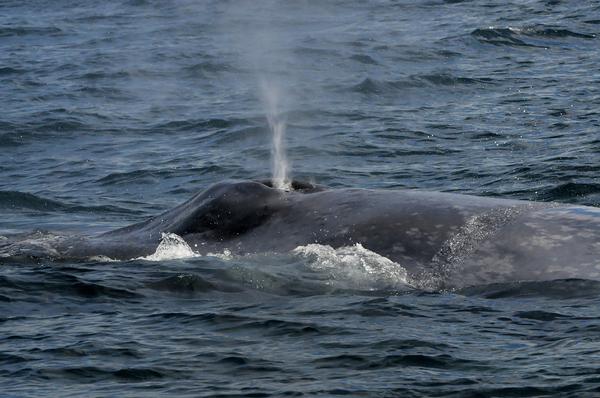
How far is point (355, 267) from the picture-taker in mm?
10531

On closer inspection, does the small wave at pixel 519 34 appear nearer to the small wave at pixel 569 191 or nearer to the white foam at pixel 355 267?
the small wave at pixel 569 191

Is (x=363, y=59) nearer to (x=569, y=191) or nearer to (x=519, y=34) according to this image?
(x=519, y=34)

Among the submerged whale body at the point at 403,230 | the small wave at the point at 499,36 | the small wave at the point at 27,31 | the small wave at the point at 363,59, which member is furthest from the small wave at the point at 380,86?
the submerged whale body at the point at 403,230

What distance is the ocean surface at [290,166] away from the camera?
891 cm

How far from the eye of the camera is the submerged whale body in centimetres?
1020

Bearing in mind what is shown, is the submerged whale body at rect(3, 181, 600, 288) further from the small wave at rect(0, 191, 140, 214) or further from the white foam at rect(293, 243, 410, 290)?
the small wave at rect(0, 191, 140, 214)

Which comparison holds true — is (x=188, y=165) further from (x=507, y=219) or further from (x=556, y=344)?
(x=556, y=344)

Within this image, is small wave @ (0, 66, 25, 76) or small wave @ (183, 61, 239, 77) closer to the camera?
small wave @ (183, 61, 239, 77)

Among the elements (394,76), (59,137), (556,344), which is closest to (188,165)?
(59,137)

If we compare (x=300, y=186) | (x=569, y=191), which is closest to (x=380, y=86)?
(x=569, y=191)

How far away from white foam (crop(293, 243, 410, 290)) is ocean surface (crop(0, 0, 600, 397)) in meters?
0.02

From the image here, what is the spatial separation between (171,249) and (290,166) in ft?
28.9

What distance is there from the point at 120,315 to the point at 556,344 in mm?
3465

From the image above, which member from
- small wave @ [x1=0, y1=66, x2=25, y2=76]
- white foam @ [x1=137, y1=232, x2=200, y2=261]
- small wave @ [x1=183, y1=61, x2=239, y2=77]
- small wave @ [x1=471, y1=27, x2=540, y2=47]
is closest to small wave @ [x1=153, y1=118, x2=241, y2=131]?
small wave @ [x1=183, y1=61, x2=239, y2=77]
